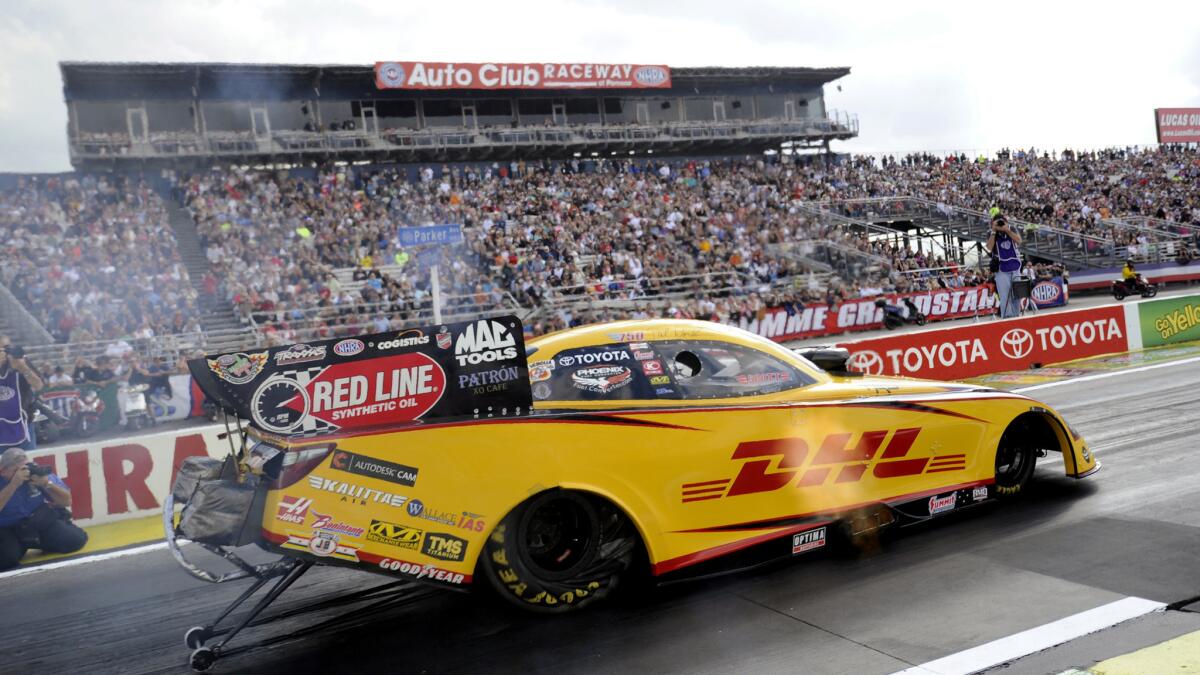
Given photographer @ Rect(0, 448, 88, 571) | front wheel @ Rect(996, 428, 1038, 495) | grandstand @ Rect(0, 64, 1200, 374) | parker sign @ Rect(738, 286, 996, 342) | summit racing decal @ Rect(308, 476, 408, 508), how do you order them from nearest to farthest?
summit racing decal @ Rect(308, 476, 408, 508) → front wheel @ Rect(996, 428, 1038, 495) → photographer @ Rect(0, 448, 88, 571) → grandstand @ Rect(0, 64, 1200, 374) → parker sign @ Rect(738, 286, 996, 342)

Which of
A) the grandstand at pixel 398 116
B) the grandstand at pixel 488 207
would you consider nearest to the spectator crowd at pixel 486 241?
the grandstand at pixel 488 207

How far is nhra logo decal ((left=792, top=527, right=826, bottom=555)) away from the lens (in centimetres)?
539

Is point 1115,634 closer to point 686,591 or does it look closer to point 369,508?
point 686,591

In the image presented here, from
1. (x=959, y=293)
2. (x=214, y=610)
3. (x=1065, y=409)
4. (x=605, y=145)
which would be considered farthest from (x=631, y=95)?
(x=214, y=610)

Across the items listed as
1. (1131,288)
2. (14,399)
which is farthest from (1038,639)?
(1131,288)

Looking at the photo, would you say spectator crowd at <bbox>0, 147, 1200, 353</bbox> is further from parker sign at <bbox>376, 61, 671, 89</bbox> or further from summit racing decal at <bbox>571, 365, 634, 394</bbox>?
summit racing decal at <bbox>571, 365, 634, 394</bbox>

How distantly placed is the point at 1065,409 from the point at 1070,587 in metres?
6.32

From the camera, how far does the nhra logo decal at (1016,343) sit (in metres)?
15.1

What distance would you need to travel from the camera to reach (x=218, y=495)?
436 cm

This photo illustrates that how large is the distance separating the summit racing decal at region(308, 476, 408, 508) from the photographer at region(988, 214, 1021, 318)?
1163cm

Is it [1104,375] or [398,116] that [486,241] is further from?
[1104,375]

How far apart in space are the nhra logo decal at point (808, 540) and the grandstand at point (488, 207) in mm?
16513

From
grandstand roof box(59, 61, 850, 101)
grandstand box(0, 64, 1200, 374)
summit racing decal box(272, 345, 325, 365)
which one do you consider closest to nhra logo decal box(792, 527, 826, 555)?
summit racing decal box(272, 345, 325, 365)

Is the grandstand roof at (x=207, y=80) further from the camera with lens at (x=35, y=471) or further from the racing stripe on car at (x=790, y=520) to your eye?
the racing stripe on car at (x=790, y=520)
